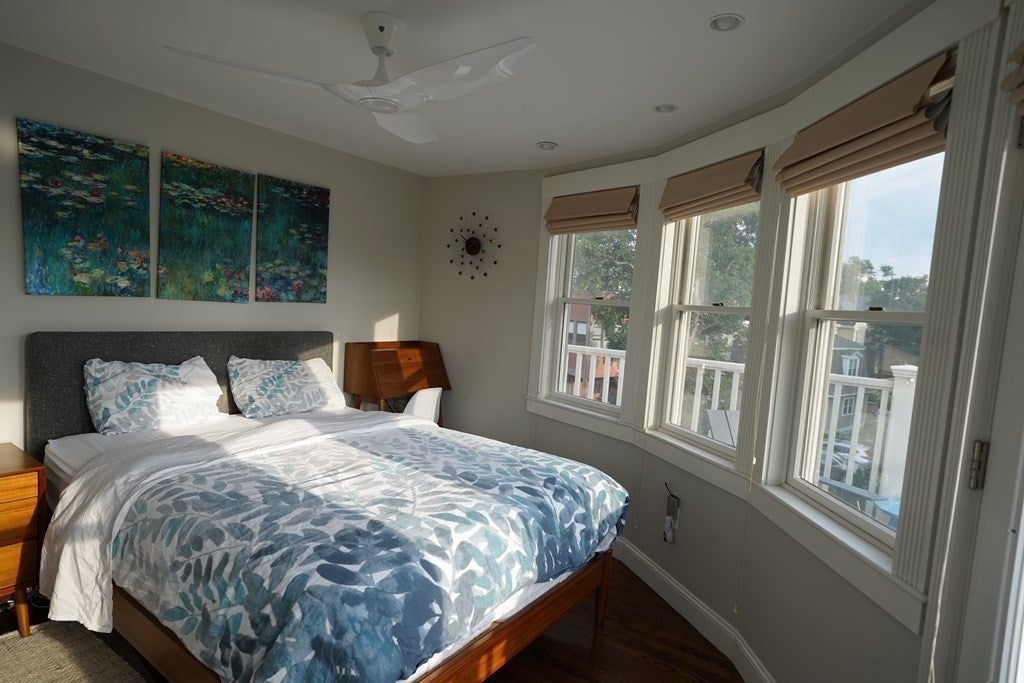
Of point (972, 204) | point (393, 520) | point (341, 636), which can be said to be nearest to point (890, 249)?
point (972, 204)

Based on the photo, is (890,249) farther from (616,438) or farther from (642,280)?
(616,438)

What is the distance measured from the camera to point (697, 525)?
2605mm

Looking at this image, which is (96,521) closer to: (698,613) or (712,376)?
(698,613)

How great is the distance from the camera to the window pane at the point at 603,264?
3287mm

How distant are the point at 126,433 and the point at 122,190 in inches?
48.0

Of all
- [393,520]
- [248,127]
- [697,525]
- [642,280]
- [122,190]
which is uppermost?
[248,127]

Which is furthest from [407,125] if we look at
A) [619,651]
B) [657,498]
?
[619,651]

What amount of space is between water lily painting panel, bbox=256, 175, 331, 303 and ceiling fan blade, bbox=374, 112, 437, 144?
1509 millimetres

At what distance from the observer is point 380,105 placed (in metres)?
1.88

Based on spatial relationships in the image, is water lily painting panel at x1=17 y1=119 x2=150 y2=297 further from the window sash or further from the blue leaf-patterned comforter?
the window sash

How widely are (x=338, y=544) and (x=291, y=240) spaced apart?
8.12ft

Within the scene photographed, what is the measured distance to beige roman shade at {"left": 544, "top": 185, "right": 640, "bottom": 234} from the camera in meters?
3.11

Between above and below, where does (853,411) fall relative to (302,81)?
below

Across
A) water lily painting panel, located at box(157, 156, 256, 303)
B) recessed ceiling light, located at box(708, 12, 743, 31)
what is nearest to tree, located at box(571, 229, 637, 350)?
recessed ceiling light, located at box(708, 12, 743, 31)
